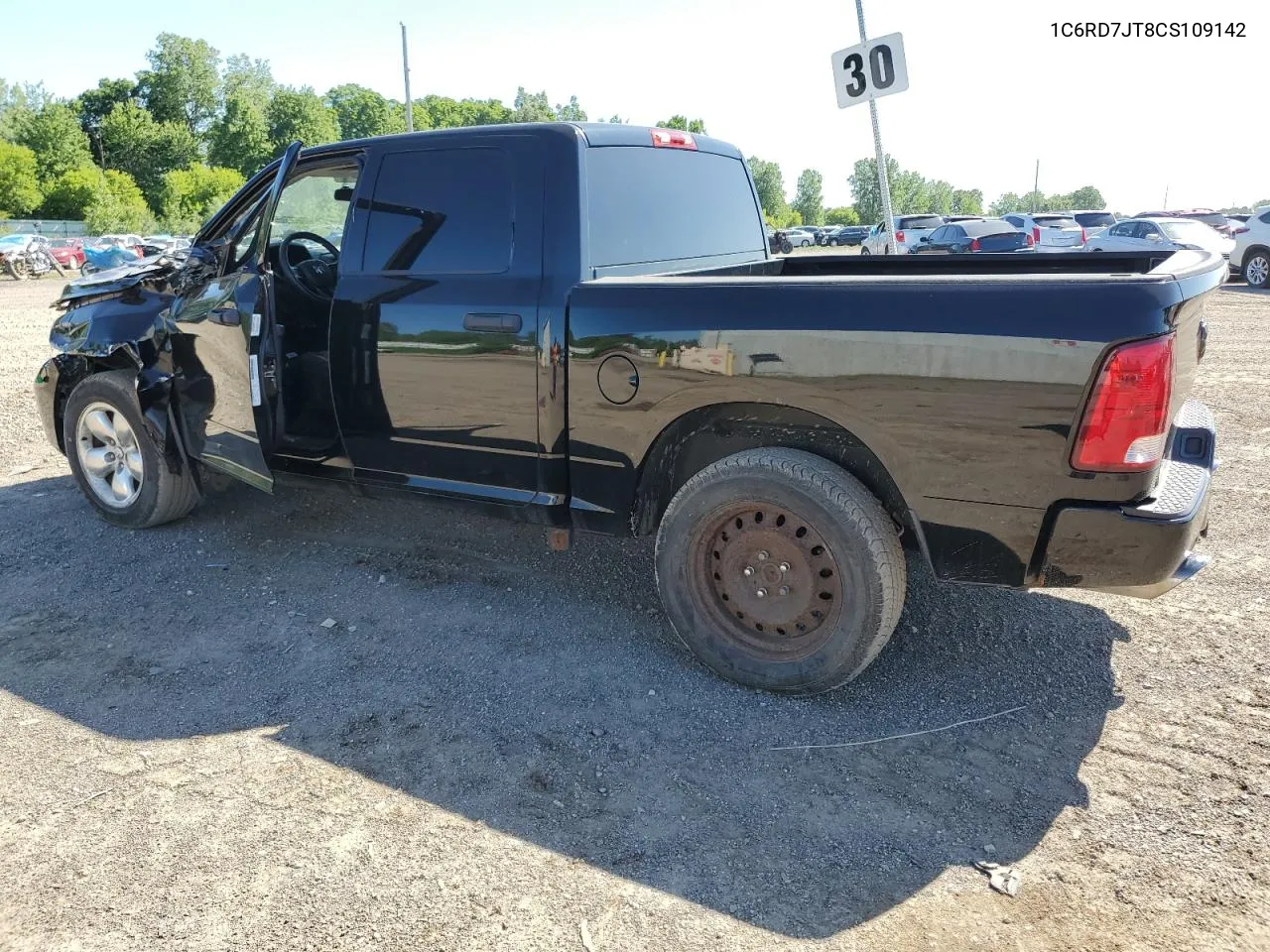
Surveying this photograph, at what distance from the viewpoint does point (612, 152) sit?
393cm

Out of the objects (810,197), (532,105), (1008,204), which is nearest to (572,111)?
(532,105)

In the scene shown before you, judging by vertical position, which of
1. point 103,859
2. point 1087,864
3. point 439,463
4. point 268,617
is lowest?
point 1087,864

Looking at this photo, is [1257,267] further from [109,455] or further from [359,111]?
[359,111]

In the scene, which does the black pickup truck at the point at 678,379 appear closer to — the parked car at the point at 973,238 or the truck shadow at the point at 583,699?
the truck shadow at the point at 583,699

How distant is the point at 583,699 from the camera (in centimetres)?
347

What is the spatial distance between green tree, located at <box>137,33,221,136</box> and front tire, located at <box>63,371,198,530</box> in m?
95.6

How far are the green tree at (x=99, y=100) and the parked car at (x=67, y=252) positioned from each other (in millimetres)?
60877

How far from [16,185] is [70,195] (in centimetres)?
314

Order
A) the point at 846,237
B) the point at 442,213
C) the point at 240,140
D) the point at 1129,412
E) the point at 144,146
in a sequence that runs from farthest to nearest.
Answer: the point at 240,140 < the point at 144,146 < the point at 846,237 < the point at 442,213 < the point at 1129,412

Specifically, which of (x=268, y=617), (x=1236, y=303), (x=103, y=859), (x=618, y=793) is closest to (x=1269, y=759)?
(x=618, y=793)

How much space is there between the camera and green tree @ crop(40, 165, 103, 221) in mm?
55500

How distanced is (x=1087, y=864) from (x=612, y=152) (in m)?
3.11

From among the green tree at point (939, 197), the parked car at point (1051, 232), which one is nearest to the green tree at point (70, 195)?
the parked car at point (1051, 232)

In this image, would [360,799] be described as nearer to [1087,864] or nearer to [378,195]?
[1087,864]
